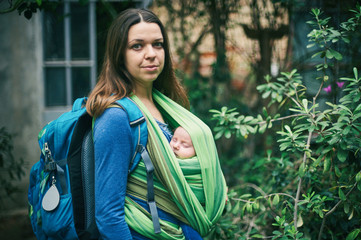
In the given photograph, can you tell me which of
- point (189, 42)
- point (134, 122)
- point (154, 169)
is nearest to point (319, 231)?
point (154, 169)

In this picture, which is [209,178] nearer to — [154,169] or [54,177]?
[154,169]

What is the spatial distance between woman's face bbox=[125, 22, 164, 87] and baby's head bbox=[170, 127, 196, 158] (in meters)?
0.33

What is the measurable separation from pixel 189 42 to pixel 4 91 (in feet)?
8.00

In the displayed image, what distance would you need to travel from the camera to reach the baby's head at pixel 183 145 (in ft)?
5.81

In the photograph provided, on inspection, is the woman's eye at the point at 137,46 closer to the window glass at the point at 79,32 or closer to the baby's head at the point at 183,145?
the baby's head at the point at 183,145

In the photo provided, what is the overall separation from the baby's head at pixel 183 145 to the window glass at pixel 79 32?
2.96 m

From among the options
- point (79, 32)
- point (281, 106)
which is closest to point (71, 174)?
point (281, 106)

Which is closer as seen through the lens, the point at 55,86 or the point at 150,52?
the point at 150,52

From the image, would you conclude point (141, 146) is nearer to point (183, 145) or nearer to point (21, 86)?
point (183, 145)

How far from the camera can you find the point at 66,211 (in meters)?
1.64

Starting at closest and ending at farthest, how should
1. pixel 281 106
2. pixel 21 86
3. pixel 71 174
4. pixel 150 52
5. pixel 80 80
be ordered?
pixel 71 174 → pixel 150 52 → pixel 281 106 → pixel 21 86 → pixel 80 80

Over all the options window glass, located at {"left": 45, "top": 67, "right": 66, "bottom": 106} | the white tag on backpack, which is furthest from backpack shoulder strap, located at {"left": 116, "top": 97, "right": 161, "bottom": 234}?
window glass, located at {"left": 45, "top": 67, "right": 66, "bottom": 106}

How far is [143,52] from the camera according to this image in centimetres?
177

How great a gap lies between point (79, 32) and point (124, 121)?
123 inches
